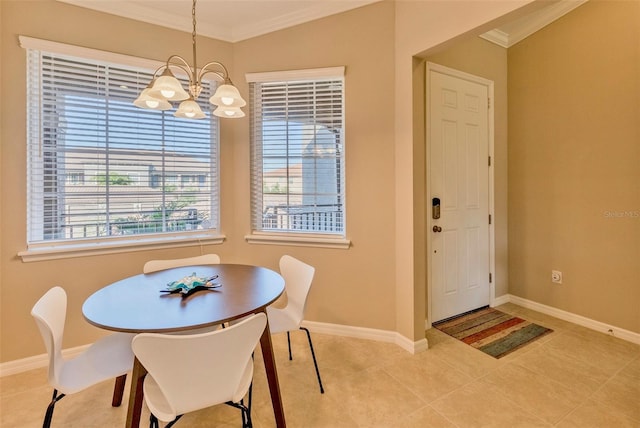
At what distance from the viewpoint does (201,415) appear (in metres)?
1.69

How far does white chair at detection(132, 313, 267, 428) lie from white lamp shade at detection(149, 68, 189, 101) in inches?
42.6

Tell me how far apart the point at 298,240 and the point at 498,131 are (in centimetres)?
244

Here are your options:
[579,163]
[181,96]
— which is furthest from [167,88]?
[579,163]

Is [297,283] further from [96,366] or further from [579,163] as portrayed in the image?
[579,163]

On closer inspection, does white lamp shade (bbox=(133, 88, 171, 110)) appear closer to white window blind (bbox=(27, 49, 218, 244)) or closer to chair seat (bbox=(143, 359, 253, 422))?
white window blind (bbox=(27, 49, 218, 244))

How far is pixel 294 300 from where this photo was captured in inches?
82.6

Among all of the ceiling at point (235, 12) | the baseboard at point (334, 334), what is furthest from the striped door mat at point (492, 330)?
the ceiling at point (235, 12)

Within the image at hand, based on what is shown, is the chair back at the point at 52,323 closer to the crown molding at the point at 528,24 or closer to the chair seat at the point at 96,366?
the chair seat at the point at 96,366

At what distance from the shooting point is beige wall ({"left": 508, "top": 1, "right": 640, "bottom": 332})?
245 cm

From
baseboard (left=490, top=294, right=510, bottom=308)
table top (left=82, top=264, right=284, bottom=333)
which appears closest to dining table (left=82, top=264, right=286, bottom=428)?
table top (left=82, top=264, right=284, bottom=333)

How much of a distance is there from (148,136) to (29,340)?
1731mm

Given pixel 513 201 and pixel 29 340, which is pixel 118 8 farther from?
pixel 513 201

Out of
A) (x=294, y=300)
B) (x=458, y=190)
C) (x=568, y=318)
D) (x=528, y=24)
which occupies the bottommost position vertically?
(x=568, y=318)

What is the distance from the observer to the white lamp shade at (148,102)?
4.78 ft
